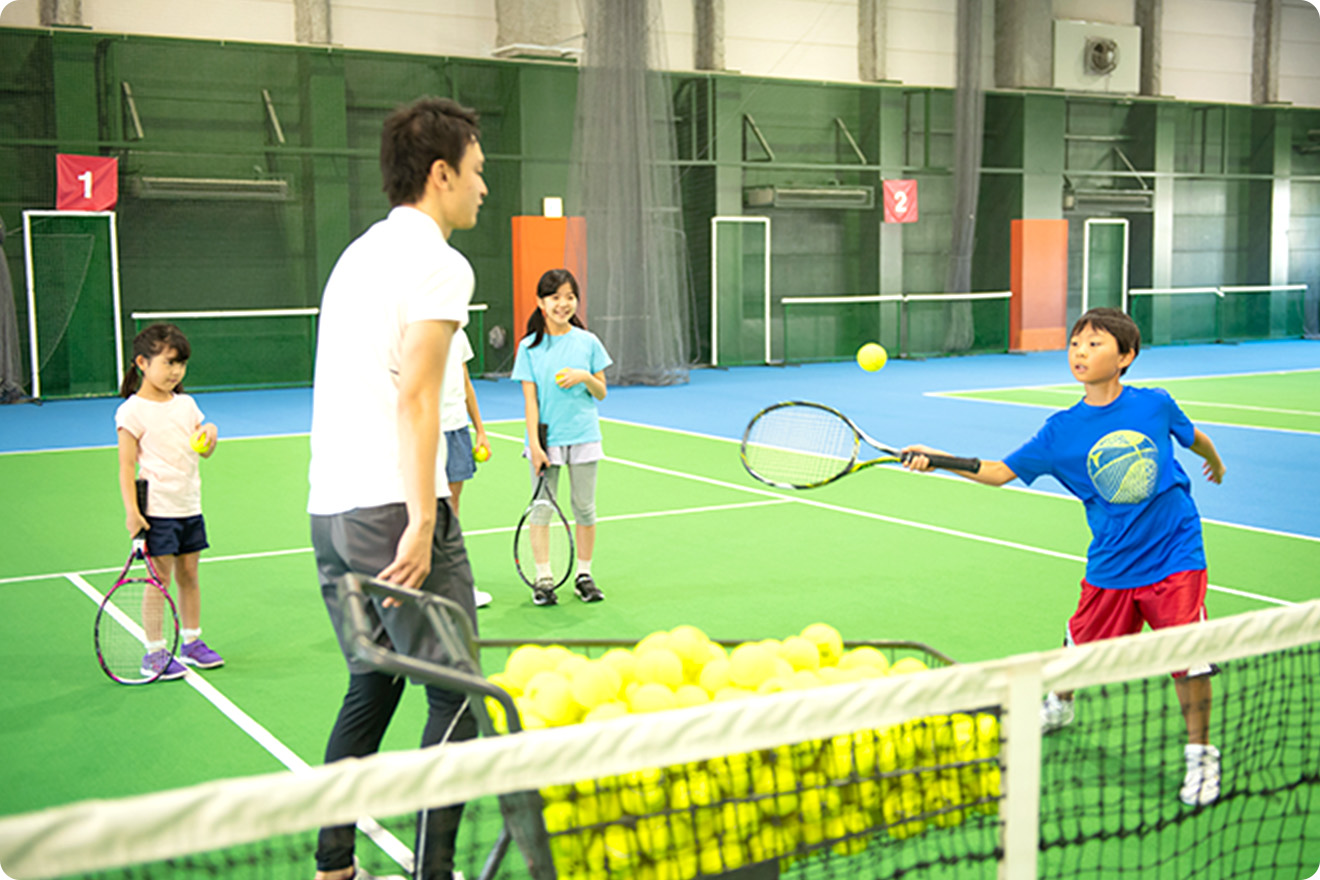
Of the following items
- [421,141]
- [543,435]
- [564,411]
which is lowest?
[543,435]

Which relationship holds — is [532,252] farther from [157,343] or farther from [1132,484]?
[1132,484]

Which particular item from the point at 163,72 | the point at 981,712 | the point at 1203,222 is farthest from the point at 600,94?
the point at 981,712

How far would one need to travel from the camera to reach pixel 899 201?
878 inches

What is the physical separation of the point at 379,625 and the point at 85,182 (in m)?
15.2

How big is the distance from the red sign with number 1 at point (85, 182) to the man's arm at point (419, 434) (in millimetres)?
15377

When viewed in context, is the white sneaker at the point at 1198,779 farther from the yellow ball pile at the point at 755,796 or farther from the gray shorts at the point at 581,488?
the gray shorts at the point at 581,488

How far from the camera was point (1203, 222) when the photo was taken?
26.6m

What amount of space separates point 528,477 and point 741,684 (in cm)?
778

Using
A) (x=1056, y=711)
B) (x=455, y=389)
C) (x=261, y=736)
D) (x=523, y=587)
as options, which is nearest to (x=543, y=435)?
(x=523, y=587)

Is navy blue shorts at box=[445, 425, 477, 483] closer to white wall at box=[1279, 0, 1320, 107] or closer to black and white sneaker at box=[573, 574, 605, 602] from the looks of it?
black and white sneaker at box=[573, 574, 605, 602]

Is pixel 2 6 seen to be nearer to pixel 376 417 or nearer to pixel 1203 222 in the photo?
pixel 376 417

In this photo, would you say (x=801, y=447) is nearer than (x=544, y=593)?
No

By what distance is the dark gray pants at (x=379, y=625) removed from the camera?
2.77 m

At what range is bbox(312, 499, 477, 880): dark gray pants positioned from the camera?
277cm
